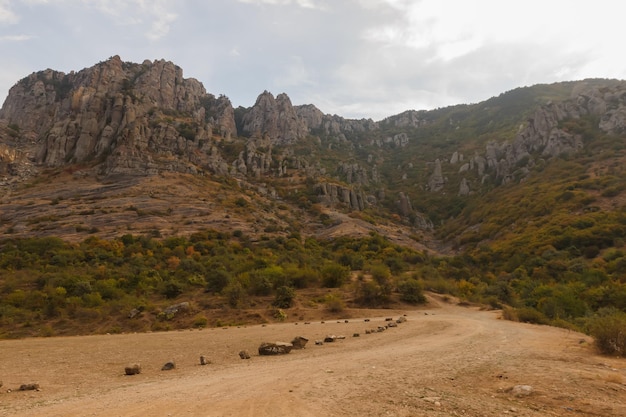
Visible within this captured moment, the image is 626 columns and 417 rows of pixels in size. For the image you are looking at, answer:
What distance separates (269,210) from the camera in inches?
2785

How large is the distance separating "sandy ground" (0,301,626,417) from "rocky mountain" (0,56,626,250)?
1910 inches

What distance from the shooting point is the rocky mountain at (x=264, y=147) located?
76.6 m

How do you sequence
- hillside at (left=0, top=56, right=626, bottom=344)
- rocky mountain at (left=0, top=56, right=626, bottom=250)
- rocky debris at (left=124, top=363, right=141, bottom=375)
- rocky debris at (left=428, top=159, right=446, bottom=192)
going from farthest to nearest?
rocky debris at (left=428, top=159, right=446, bottom=192)
rocky mountain at (left=0, top=56, right=626, bottom=250)
hillside at (left=0, top=56, right=626, bottom=344)
rocky debris at (left=124, top=363, right=141, bottom=375)

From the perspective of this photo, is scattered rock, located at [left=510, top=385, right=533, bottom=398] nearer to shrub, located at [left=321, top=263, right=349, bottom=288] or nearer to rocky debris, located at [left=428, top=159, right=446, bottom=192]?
shrub, located at [left=321, top=263, right=349, bottom=288]

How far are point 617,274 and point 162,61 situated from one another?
5577 inches

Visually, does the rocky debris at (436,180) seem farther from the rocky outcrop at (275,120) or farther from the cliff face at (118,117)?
the cliff face at (118,117)

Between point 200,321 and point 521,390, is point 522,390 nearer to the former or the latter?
point 521,390

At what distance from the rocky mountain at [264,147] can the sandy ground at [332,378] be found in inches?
1910

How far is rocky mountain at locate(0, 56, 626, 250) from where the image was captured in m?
76.6

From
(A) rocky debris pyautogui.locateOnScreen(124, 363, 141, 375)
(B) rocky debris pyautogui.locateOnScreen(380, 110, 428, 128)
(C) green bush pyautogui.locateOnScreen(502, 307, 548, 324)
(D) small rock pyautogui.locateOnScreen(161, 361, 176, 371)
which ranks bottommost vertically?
(C) green bush pyautogui.locateOnScreen(502, 307, 548, 324)

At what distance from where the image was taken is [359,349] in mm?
12625

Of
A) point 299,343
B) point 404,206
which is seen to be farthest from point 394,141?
point 299,343

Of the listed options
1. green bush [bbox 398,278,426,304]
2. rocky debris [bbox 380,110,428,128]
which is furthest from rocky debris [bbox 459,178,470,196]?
rocky debris [bbox 380,110,428,128]

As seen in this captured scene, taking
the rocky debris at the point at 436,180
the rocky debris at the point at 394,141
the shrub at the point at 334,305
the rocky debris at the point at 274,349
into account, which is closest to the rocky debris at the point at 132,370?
the rocky debris at the point at 274,349
